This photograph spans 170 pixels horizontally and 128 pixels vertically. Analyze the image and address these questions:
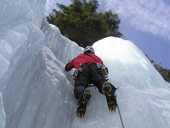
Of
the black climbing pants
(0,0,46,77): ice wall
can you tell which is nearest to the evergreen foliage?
the black climbing pants

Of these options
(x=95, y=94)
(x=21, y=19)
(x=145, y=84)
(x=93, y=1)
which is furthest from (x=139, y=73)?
(x=93, y=1)

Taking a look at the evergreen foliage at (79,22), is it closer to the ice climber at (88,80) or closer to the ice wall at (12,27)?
the ice climber at (88,80)

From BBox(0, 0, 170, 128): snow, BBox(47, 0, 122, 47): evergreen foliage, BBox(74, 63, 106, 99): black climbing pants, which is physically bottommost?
BBox(0, 0, 170, 128): snow

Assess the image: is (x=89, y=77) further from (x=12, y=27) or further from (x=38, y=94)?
(x=12, y=27)

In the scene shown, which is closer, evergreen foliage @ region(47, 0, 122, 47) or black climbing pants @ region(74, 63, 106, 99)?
black climbing pants @ region(74, 63, 106, 99)

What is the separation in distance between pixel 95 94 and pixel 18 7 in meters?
1.47

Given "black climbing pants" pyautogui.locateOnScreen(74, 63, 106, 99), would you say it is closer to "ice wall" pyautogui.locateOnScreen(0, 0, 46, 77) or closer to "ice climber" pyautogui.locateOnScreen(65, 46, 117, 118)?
"ice climber" pyautogui.locateOnScreen(65, 46, 117, 118)

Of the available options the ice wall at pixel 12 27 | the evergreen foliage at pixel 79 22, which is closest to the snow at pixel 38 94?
the ice wall at pixel 12 27

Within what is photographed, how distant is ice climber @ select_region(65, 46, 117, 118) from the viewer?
1898mm

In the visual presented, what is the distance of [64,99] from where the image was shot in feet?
7.03

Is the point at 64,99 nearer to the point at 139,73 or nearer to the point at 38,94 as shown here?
the point at 38,94

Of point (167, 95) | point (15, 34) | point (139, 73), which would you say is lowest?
point (15, 34)

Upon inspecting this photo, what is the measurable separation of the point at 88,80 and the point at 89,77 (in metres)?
0.05

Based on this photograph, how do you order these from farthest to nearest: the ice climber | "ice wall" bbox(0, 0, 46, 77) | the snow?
the ice climber, the snow, "ice wall" bbox(0, 0, 46, 77)
